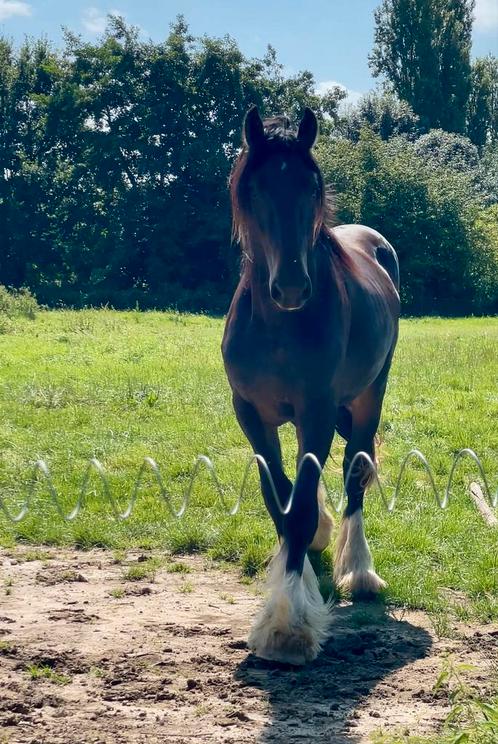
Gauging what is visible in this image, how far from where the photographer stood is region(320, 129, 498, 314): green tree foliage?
32.6m

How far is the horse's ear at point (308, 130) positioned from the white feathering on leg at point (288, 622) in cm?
199

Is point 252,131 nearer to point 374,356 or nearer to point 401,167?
point 374,356

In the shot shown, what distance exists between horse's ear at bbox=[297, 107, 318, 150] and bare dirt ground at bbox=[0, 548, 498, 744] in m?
2.38

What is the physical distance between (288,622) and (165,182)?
33.8 m

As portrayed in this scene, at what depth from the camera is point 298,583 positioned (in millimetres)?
4168

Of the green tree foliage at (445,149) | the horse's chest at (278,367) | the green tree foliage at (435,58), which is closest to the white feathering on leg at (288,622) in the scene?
the horse's chest at (278,367)

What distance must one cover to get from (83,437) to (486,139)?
5416 centimetres

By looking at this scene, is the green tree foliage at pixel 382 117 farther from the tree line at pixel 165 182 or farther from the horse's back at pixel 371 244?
the horse's back at pixel 371 244

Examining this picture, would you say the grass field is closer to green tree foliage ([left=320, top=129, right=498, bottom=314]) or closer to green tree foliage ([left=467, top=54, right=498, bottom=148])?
green tree foliage ([left=320, top=129, right=498, bottom=314])

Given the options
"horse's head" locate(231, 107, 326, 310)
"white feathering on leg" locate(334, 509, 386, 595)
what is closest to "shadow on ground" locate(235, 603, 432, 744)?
"white feathering on leg" locate(334, 509, 386, 595)

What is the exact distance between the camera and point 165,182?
3641 cm

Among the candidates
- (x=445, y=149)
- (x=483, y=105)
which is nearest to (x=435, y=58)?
(x=483, y=105)

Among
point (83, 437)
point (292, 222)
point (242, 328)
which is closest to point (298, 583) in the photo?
point (242, 328)

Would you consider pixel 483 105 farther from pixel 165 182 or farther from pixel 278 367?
pixel 278 367
